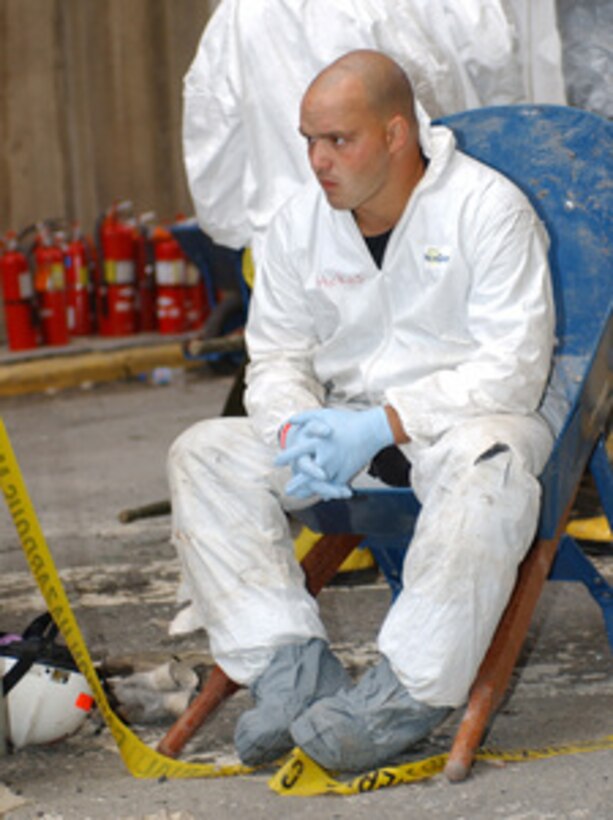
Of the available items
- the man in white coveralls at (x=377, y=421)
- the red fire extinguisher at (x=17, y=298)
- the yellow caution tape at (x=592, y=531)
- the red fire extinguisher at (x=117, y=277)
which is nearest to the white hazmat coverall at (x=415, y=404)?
the man in white coveralls at (x=377, y=421)

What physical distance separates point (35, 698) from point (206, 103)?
6.76 ft

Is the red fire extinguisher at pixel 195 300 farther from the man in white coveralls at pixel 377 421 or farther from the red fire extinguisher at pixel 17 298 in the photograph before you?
the man in white coveralls at pixel 377 421

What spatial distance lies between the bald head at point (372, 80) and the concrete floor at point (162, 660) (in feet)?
4.34

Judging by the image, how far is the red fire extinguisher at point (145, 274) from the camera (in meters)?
9.33

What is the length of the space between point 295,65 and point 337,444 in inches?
65.6

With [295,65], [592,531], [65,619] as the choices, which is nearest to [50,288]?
[295,65]

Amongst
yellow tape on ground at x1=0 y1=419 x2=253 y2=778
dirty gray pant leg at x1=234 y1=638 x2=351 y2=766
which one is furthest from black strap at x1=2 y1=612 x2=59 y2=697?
dirty gray pant leg at x1=234 y1=638 x2=351 y2=766

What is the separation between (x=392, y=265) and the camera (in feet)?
12.3

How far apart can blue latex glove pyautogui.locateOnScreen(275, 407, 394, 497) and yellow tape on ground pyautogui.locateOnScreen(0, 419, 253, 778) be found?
52 cm

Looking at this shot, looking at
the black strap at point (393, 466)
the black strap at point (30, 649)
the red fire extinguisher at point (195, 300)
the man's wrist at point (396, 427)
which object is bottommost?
the red fire extinguisher at point (195, 300)

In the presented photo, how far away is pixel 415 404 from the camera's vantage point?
356 cm

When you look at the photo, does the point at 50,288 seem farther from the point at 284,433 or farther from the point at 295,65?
the point at 284,433

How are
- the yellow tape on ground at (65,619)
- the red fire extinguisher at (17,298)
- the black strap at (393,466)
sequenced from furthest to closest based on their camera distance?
the red fire extinguisher at (17,298), the black strap at (393,466), the yellow tape on ground at (65,619)

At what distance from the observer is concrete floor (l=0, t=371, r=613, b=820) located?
10.9 ft
